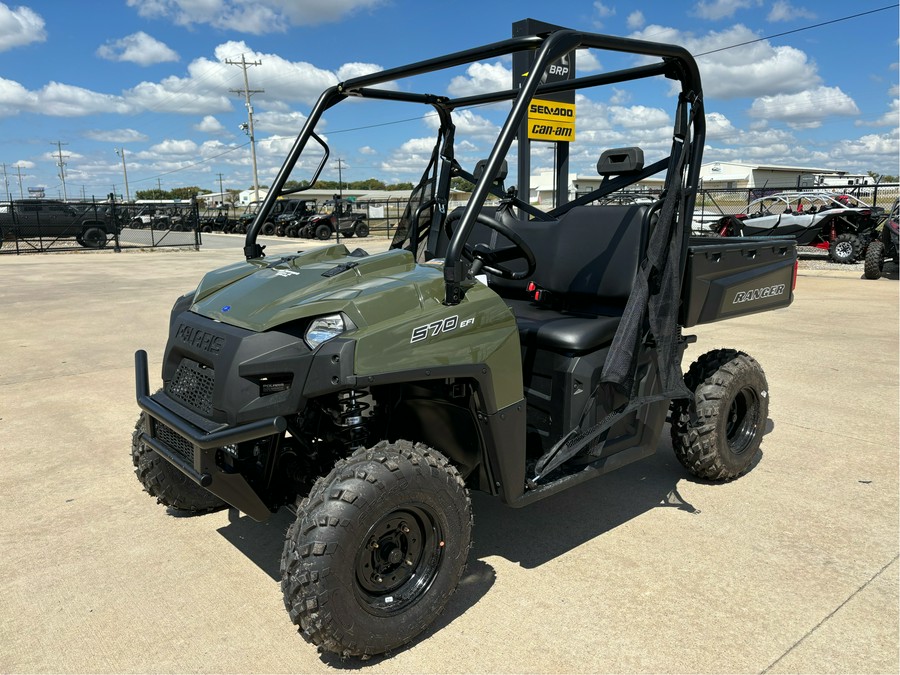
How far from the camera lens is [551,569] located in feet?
9.42

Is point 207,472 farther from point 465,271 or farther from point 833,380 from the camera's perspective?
point 833,380

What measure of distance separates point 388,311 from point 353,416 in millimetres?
394

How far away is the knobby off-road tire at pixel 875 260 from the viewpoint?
12.5 meters

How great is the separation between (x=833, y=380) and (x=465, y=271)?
14.4 feet

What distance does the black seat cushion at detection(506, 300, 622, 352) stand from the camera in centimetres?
298

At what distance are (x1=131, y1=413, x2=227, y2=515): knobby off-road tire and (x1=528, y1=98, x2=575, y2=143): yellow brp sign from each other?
713 centimetres

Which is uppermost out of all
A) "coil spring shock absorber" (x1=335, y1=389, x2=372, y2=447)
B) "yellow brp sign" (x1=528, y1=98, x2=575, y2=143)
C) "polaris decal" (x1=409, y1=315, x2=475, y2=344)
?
"yellow brp sign" (x1=528, y1=98, x2=575, y2=143)

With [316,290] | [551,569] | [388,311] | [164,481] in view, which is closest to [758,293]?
[551,569]

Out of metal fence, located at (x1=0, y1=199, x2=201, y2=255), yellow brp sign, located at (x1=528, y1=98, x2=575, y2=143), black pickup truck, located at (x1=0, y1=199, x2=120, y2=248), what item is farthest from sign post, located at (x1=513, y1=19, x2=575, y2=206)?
black pickup truck, located at (x1=0, y1=199, x2=120, y2=248)

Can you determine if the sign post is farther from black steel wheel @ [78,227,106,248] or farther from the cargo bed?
black steel wheel @ [78,227,106,248]

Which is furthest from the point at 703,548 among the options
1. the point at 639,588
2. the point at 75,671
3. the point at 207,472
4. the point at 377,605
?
the point at 75,671

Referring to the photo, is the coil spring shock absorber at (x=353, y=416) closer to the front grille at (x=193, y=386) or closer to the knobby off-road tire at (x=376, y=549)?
the knobby off-road tire at (x=376, y=549)

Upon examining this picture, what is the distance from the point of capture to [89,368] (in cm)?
612

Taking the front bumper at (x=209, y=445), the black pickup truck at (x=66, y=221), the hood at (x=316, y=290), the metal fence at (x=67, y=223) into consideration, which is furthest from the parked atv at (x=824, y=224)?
the black pickup truck at (x=66, y=221)
